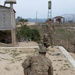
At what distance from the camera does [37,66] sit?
421cm

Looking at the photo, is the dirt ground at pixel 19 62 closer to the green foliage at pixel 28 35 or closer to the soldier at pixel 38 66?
the soldier at pixel 38 66

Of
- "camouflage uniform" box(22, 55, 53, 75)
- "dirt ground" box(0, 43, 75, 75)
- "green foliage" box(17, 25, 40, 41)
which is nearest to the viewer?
"camouflage uniform" box(22, 55, 53, 75)

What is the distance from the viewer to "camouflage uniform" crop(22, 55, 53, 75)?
4152 mm

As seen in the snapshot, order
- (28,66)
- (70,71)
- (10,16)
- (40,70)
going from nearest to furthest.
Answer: (40,70) < (28,66) < (70,71) < (10,16)

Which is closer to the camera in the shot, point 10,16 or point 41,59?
point 41,59

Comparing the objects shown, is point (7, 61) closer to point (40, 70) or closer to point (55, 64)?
point (55, 64)

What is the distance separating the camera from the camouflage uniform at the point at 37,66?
4152 mm

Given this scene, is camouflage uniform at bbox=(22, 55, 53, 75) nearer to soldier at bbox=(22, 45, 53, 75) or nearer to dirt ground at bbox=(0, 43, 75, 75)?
soldier at bbox=(22, 45, 53, 75)

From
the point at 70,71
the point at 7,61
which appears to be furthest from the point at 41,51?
the point at 7,61

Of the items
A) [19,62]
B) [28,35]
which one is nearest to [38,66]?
[19,62]

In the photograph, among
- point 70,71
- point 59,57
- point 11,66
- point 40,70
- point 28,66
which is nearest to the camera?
point 40,70

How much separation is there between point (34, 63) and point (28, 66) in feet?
→ 0.59

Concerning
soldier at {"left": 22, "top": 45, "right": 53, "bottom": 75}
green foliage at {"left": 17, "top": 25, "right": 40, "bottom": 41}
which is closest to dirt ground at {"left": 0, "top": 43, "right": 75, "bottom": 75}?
soldier at {"left": 22, "top": 45, "right": 53, "bottom": 75}

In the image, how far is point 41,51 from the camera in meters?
4.53
